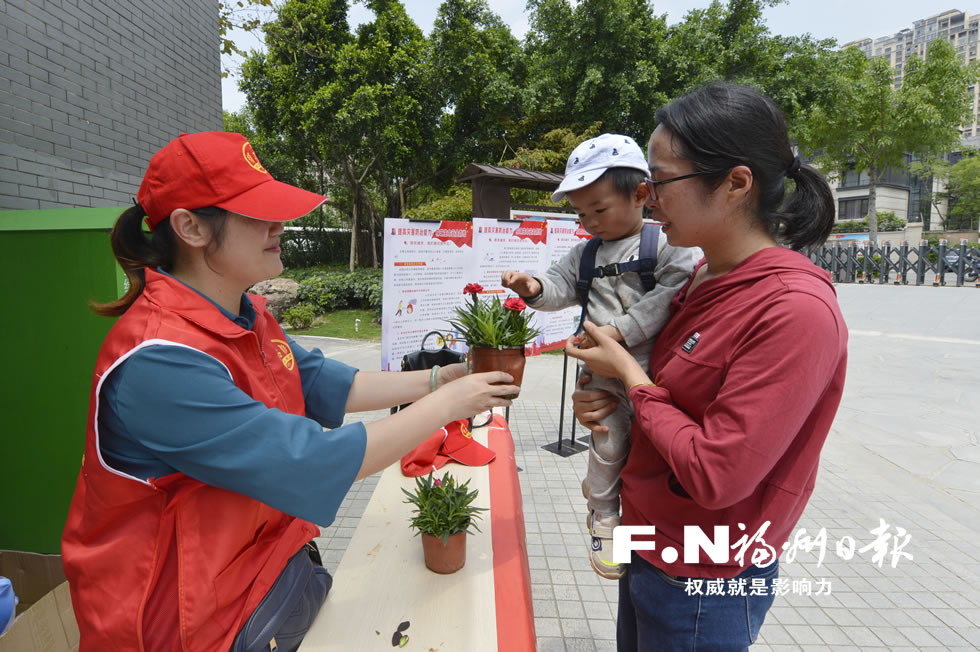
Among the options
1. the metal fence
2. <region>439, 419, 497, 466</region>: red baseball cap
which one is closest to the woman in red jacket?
<region>439, 419, 497, 466</region>: red baseball cap

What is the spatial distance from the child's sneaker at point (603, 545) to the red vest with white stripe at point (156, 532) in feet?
3.16

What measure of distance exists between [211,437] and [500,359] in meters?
0.76

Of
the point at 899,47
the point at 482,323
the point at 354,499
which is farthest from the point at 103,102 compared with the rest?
the point at 899,47

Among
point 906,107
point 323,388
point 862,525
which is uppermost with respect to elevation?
point 906,107

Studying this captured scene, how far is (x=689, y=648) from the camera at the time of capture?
1.23 meters

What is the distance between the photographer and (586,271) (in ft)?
6.31

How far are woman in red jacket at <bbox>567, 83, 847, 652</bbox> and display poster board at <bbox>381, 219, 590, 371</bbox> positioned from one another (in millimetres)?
2309

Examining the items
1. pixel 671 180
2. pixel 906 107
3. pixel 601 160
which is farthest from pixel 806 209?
pixel 906 107

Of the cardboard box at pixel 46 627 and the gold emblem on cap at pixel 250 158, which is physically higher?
the gold emblem on cap at pixel 250 158

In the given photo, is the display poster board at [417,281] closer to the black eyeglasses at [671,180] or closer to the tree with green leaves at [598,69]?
the black eyeglasses at [671,180]

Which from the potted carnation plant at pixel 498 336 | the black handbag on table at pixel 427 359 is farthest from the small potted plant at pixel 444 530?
the black handbag on table at pixel 427 359

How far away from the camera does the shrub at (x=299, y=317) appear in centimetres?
1110

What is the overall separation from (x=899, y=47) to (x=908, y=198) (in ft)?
191

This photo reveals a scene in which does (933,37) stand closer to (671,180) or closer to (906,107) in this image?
(906,107)
